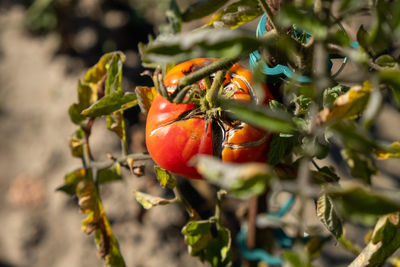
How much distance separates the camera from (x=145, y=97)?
678 millimetres

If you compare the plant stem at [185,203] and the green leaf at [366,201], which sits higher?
the green leaf at [366,201]

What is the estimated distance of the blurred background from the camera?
1.77 metres

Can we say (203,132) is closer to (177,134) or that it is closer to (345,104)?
(177,134)

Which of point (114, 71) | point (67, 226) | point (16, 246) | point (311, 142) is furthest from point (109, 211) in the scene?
point (311, 142)

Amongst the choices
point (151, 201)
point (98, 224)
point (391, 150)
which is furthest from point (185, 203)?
point (391, 150)

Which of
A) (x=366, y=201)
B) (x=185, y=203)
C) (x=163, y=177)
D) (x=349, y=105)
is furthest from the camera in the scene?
(x=185, y=203)

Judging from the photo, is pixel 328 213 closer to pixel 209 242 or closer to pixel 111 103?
pixel 209 242

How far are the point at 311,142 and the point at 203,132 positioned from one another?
0.67ft

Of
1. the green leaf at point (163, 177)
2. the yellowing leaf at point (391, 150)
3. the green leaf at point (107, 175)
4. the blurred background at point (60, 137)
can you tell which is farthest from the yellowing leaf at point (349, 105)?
the blurred background at point (60, 137)

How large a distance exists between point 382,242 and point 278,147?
197mm

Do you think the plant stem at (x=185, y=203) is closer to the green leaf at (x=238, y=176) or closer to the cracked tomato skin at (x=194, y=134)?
the cracked tomato skin at (x=194, y=134)

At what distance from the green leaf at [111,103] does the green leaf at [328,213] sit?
0.34 meters

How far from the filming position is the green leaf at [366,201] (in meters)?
0.33

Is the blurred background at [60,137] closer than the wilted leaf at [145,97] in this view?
No
